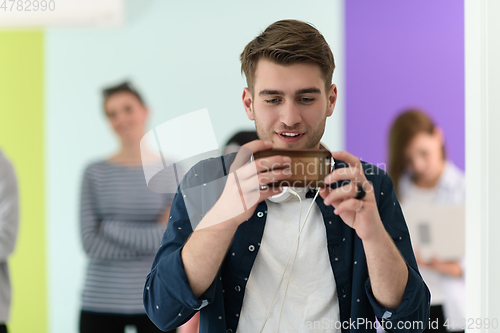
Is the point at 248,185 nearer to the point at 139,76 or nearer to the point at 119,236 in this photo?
the point at 119,236

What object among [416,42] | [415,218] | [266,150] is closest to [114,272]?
[266,150]

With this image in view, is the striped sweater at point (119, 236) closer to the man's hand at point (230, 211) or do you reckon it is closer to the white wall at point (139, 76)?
the white wall at point (139, 76)

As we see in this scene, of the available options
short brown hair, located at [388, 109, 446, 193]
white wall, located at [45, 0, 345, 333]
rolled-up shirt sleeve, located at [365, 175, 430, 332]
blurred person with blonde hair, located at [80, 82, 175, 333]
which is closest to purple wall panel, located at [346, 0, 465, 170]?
white wall, located at [45, 0, 345, 333]

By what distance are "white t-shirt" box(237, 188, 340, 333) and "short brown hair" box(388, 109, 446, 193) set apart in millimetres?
1300

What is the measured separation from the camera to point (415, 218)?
189 cm

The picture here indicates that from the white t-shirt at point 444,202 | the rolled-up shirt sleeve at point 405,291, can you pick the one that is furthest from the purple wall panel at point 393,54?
the rolled-up shirt sleeve at point 405,291

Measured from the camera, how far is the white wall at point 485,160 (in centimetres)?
84

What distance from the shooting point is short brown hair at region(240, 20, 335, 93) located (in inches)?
29.0

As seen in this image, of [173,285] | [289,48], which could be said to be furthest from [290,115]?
[173,285]

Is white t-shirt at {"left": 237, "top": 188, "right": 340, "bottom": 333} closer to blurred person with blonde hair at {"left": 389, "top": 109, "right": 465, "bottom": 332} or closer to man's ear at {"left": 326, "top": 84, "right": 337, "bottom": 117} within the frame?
man's ear at {"left": 326, "top": 84, "right": 337, "bottom": 117}

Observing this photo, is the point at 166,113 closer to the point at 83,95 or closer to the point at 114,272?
the point at 83,95

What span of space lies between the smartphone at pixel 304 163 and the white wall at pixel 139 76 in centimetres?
149

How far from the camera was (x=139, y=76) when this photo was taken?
238cm

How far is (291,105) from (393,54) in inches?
68.9
